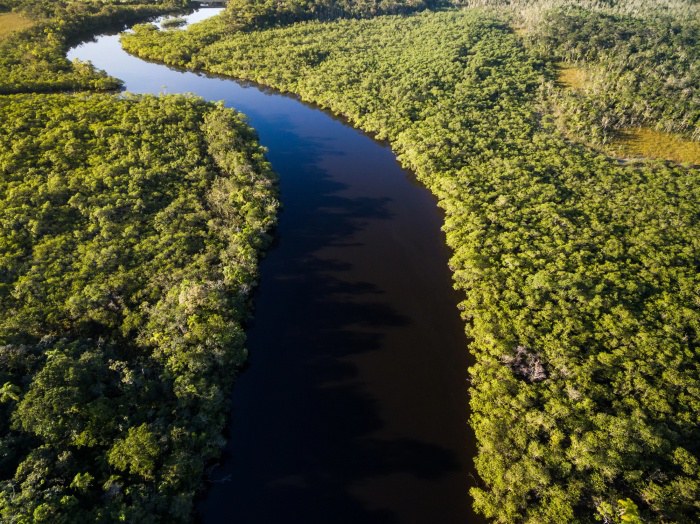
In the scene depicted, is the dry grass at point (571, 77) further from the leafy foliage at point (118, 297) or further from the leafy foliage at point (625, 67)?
the leafy foliage at point (118, 297)

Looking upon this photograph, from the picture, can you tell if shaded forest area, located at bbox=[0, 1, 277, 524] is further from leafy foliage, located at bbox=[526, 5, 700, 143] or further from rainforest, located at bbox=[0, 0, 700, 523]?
leafy foliage, located at bbox=[526, 5, 700, 143]

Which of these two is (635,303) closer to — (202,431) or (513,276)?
(513,276)

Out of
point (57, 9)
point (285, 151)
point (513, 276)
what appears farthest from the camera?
point (57, 9)

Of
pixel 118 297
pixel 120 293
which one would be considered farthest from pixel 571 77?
pixel 118 297

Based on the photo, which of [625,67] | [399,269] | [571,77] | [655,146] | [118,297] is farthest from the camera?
[571,77]

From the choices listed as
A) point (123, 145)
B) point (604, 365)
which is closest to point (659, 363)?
point (604, 365)

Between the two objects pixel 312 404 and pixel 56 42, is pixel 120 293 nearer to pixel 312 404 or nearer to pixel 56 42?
pixel 312 404

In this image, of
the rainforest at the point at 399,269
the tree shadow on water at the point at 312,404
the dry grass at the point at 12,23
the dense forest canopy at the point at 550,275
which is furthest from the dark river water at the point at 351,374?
the dry grass at the point at 12,23
